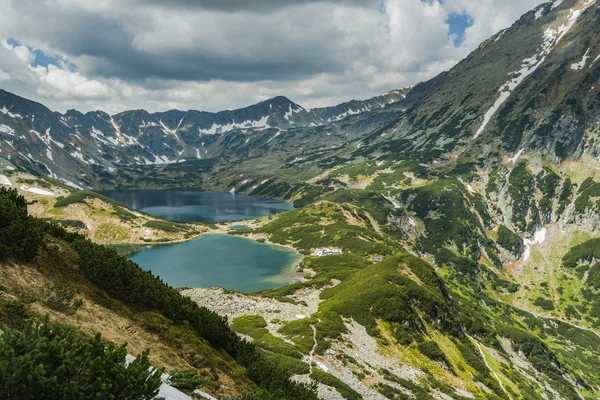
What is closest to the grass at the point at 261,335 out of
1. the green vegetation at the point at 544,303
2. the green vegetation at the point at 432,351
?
the green vegetation at the point at 432,351

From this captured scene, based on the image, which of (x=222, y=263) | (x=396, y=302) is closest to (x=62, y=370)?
(x=396, y=302)

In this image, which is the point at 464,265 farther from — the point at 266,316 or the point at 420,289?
the point at 266,316

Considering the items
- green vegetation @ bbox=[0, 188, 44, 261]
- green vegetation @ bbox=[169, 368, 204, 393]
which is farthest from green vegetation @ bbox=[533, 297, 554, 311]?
green vegetation @ bbox=[0, 188, 44, 261]

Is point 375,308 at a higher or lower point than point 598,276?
lower

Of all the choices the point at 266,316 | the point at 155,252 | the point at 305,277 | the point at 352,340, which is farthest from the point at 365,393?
the point at 155,252

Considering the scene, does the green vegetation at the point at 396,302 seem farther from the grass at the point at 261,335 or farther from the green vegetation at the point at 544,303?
the green vegetation at the point at 544,303

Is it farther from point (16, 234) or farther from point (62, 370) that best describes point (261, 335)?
point (62, 370)
